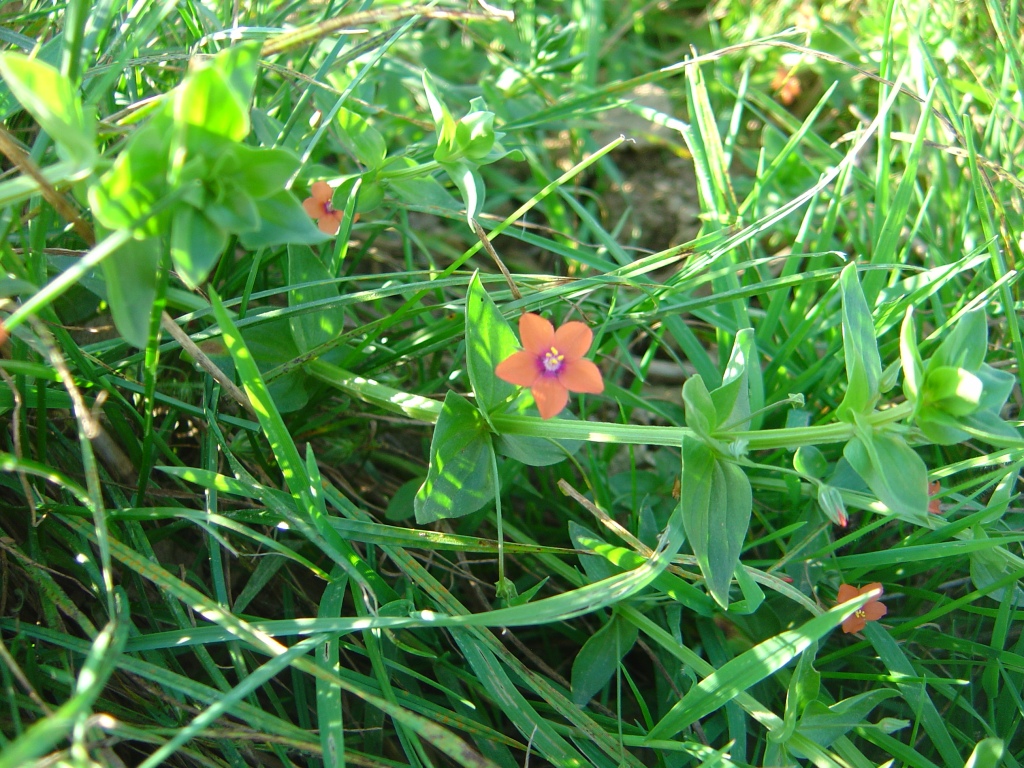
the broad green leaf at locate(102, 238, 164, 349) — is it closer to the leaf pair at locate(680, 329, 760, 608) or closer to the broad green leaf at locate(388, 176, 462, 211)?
the broad green leaf at locate(388, 176, 462, 211)

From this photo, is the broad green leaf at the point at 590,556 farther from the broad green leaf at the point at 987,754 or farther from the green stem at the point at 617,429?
the broad green leaf at the point at 987,754

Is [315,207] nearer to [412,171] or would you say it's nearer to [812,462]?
[412,171]

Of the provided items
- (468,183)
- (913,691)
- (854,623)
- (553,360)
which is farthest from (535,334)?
(913,691)

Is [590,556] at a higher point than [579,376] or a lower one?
lower

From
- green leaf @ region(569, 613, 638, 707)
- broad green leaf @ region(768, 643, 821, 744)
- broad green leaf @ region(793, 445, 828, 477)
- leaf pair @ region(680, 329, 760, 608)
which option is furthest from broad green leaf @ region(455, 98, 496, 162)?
broad green leaf @ region(768, 643, 821, 744)

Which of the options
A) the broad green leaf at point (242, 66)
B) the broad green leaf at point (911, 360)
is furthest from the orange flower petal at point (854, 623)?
the broad green leaf at point (242, 66)
